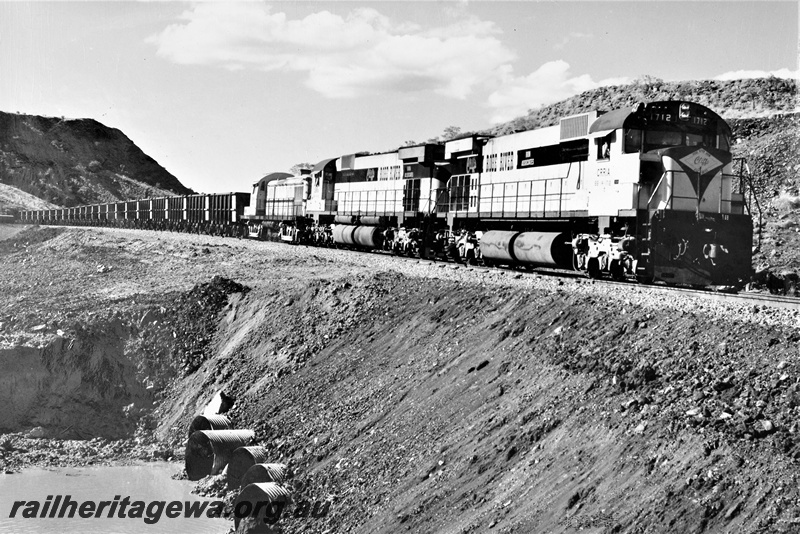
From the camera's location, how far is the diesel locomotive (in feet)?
53.4

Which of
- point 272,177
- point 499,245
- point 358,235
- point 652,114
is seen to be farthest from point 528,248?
point 272,177

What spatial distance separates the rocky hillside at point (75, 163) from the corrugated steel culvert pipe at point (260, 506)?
11305cm

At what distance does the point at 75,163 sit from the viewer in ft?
422

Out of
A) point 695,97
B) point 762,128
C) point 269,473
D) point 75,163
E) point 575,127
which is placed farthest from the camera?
point 75,163

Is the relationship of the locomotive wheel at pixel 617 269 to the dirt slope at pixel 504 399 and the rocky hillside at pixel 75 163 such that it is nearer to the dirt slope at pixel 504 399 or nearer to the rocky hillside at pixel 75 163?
the dirt slope at pixel 504 399

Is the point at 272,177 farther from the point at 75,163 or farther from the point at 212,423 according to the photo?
the point at 75,163

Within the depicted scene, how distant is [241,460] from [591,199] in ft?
29.9

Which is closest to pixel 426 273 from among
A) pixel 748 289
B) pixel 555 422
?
pixel 748 289

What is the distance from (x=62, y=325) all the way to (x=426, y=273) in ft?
31.2

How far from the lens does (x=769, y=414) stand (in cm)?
793

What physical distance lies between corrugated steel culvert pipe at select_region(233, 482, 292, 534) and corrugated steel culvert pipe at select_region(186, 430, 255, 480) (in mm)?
2156

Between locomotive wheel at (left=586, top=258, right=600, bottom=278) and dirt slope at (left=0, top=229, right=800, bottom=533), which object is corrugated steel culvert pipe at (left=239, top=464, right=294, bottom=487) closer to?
dirt slope at (left=0, top=229, right=800, bottom=533)
